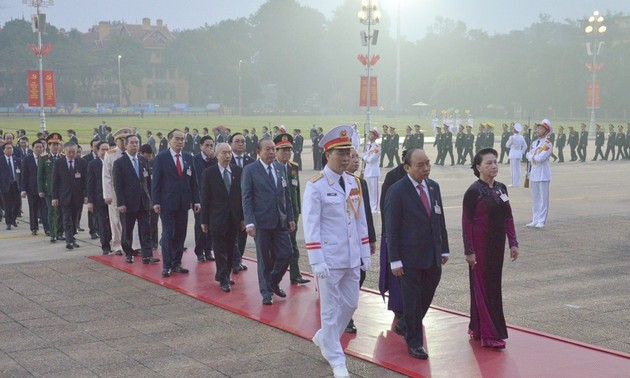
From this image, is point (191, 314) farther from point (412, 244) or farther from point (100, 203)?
point (100, 203)

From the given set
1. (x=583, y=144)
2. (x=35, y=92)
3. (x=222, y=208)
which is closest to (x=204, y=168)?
(x=222, y=208)

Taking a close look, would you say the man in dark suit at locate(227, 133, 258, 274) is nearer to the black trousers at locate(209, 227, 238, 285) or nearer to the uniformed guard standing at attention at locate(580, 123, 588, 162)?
the black trousers at locate(209, 227, 238, 285)

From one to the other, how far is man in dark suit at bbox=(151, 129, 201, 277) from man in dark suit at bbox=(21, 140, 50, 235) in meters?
5.21

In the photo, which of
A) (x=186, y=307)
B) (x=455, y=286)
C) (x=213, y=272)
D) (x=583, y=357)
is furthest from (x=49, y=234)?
(x=583, y=357)

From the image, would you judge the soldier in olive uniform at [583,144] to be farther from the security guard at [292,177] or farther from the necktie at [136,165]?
the security guard at [292,177]

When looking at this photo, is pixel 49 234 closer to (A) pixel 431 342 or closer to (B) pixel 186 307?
(B) pixel 186 307

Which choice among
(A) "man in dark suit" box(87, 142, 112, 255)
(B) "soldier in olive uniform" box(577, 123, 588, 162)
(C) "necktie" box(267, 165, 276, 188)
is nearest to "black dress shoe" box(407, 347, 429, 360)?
(C) "necktie" box(267, 165, 276, 188)

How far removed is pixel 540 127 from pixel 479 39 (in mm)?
107348

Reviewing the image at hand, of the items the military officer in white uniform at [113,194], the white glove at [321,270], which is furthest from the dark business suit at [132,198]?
the white glove at [321,270]

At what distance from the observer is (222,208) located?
33.1ft

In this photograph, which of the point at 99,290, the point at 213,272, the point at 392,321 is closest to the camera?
the point at 392,321

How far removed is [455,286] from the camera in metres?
10.3

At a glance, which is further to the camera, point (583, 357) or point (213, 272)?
point (213, 272)

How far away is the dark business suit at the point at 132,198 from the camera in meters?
11.8
